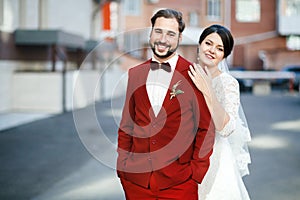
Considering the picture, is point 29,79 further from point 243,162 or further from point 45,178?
point 243,162

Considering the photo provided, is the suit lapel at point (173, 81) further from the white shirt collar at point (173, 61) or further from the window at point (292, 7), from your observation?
the window at point (292, 7)

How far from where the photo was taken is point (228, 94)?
2.53 meters

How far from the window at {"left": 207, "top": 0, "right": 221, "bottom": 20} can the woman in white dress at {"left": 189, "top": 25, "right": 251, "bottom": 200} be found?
34.9m

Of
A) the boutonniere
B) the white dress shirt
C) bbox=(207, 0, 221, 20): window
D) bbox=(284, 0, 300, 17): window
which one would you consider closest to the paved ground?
the white dress shirt

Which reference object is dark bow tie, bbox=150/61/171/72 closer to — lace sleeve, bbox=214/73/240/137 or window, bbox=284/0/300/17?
lace sleeve, bbox=214/73/240/137

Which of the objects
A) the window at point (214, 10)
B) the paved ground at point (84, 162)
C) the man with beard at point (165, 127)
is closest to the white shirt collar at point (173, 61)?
the man with beard at point (165, 127)

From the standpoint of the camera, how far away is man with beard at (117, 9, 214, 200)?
205 cm

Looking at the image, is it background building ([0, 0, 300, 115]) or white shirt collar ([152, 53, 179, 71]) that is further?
background building ([0, 0, 300, 115])

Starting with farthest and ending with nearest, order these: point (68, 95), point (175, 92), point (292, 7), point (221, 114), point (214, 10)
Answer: point (214, 10), point (292, 7), point (68, 95), point (221, 114), point (175, 92)

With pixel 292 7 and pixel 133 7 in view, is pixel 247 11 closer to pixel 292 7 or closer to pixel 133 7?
pixel 292 7

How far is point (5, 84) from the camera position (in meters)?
12.7

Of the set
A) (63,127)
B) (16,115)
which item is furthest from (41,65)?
(63,127)

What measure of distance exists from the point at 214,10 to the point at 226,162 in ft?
117

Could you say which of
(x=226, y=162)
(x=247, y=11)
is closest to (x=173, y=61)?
(x=226, y=162)
